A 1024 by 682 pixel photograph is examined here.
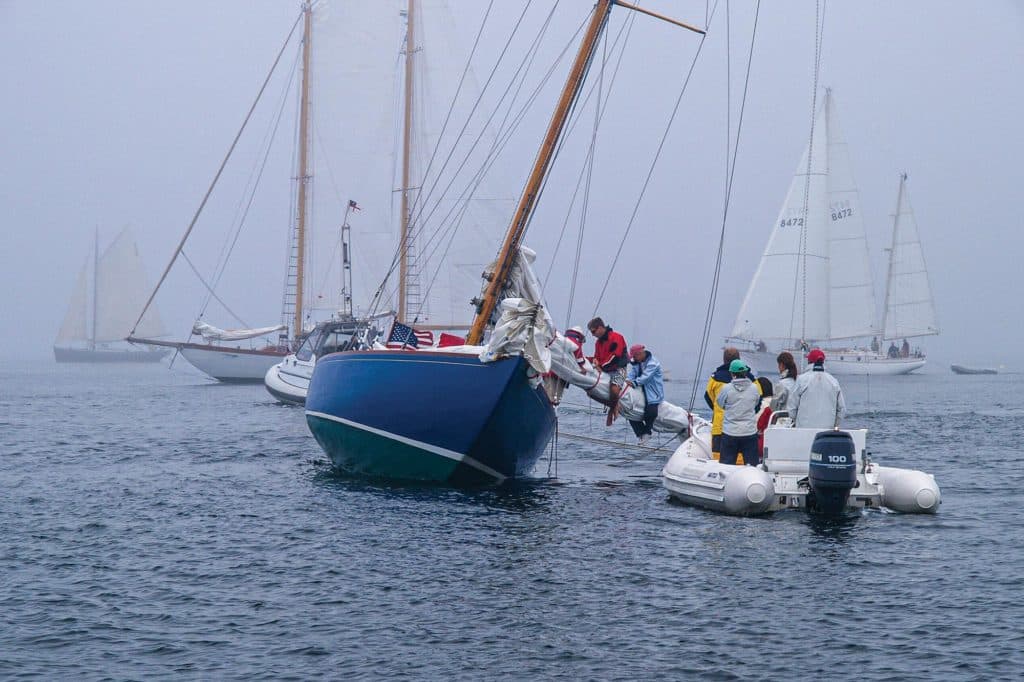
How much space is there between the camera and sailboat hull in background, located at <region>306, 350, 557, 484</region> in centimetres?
1864

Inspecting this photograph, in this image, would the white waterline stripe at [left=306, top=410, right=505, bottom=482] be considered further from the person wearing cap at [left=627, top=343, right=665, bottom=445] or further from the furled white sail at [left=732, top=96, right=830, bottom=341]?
the furled white sail at [left=732, top=96, right=830, bottom=341]

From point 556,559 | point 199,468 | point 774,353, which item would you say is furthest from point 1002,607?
point 774,353

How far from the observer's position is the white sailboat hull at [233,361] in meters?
71.0

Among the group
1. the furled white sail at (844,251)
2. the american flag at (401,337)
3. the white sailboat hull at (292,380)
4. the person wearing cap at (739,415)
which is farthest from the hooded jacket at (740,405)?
the furled white sail at (844,251)

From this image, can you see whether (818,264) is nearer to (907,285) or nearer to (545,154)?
(907,285)

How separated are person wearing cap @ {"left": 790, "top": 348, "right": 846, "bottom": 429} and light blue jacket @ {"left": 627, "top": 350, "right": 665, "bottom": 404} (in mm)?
4863

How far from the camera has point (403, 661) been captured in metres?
9.88

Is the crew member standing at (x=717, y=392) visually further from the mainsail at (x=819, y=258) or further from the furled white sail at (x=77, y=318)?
the furled white sail at (x=77, y=318)

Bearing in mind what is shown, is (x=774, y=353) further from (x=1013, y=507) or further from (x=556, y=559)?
(x=556, y=559)

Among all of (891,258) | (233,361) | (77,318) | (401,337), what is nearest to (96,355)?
(77,318)

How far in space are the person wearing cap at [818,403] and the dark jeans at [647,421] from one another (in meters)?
5.09

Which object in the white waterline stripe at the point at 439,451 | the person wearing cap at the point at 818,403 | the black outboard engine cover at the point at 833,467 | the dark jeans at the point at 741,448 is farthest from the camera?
the white waterline stripe at the point at 439,451

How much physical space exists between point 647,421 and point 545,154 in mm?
5543

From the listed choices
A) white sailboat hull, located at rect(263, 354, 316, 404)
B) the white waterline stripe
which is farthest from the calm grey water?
white sailboat hull, located at rect(263, 354, 316, 404)
